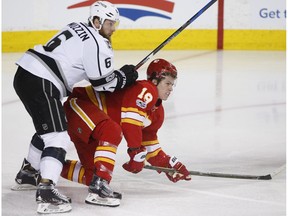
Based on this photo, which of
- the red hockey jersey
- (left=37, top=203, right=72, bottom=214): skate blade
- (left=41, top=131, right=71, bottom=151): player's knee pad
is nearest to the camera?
(left=37, top=203, right=72, bottom=214): skate blade

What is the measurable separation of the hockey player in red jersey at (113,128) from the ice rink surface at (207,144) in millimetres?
98

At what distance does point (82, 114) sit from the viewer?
152 inches

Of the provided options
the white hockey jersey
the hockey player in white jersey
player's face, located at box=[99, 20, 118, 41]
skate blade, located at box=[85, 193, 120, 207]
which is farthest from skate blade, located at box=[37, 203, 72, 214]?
player's face, located at box=[99, 20, 118, 41]

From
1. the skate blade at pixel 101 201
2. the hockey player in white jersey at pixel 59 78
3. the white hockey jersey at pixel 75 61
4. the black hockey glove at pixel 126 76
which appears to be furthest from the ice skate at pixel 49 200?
the black hockey glove at pixel 126 76

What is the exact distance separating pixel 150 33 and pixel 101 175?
5347mm

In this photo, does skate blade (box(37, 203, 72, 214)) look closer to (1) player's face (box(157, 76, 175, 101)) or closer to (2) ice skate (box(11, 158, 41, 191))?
(2) ice skate (box(11, 158, 41, 191))

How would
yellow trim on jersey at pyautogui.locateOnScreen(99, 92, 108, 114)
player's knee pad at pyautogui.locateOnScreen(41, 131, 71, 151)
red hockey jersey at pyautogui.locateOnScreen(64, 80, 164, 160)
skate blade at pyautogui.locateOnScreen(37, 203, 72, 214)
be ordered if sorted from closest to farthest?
skate blade at pyautogui.locateOnScreen(37, 203, 72, 214)
player's knee pad at pyautogui.locateOnScreen(41, 131, 71, 151)
red hockey jersey at pyautogui.locateOnScreen(64, 80, 164, 160)
yellow trim on jersey at pyautogui.locateOnScreen(99, 92, 108, 114)

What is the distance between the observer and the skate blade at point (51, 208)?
3572 millimetres

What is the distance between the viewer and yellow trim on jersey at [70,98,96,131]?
3.81 m

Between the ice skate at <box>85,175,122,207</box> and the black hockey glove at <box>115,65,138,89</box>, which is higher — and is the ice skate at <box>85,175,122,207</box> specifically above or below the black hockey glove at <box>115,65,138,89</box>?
below

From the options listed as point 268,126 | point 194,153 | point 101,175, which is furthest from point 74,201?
point 268,126

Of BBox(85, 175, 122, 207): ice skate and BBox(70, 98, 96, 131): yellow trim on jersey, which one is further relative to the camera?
BBox(70, 98, 96, 131): yellow trim on jersey

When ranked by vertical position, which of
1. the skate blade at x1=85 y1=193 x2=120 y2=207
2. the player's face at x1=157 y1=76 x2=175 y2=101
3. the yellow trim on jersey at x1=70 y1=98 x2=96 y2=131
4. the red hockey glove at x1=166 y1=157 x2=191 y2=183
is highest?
the player's face at x1=157 y1=76 x2=175 y2=101

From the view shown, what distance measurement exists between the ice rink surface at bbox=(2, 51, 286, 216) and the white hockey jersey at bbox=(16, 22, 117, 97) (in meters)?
0.56
